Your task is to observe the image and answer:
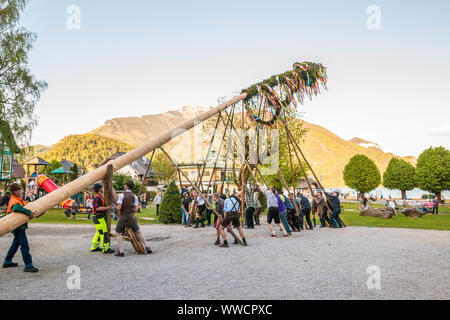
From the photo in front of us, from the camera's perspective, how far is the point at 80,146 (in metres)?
200

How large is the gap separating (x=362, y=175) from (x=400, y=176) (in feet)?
27.8

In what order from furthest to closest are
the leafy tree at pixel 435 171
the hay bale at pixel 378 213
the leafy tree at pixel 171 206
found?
1. the leafy tree at pixel 435 171
2. the hay bale at pixel 378 213
3. the leafy tree at pixel 171 206

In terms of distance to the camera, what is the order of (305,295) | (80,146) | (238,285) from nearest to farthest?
1. (305,295)
2. (238,285)
3. (80,146)

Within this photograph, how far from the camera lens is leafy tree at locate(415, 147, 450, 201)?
2068 inches

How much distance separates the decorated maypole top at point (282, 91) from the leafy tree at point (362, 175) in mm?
69948

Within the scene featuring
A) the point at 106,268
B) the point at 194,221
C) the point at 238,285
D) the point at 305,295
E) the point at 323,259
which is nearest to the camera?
the point at 305,295

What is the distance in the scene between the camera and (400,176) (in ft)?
243

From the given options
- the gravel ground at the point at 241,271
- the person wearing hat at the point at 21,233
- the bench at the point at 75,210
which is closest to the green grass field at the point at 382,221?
the bench at the point at 75,210

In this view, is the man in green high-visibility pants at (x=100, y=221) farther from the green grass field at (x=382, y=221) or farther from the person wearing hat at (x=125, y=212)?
the green grass field at (x=382, y=221)

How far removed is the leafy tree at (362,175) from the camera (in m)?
79.2

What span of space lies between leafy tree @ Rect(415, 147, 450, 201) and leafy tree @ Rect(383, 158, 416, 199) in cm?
1812
